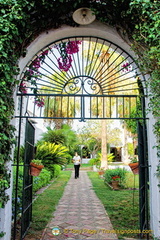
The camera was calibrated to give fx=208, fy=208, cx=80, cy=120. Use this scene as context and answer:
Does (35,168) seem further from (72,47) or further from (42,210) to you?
(72,47)

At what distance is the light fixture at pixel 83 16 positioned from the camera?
142 inches

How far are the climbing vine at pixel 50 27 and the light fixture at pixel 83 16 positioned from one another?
9 cm

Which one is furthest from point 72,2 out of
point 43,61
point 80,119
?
point 80,119

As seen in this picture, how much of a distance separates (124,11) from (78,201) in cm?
584

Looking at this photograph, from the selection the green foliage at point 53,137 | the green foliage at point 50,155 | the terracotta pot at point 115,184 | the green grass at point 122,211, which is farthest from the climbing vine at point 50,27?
the green foliage at point 53,137

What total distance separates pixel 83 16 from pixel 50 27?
0.64m

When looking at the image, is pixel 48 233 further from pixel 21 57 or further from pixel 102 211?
pixel 21 57

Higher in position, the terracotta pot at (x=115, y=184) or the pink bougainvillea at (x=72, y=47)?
the pink bougainvillea at (x=72, y=47)

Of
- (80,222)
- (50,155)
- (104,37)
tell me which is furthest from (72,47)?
(50,155)

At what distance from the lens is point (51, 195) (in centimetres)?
780

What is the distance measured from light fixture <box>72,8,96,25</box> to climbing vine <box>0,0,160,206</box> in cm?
9

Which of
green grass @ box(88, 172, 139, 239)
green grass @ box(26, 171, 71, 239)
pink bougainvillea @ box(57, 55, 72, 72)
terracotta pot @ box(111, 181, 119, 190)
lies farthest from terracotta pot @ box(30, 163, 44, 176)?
terracotta pot @ box(111, 181, 119, 190)

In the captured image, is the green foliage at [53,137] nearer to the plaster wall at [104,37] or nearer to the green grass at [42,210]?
the green grass at [42,210]

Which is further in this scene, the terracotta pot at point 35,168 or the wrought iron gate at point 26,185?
the terracotta pot at point 35,168
